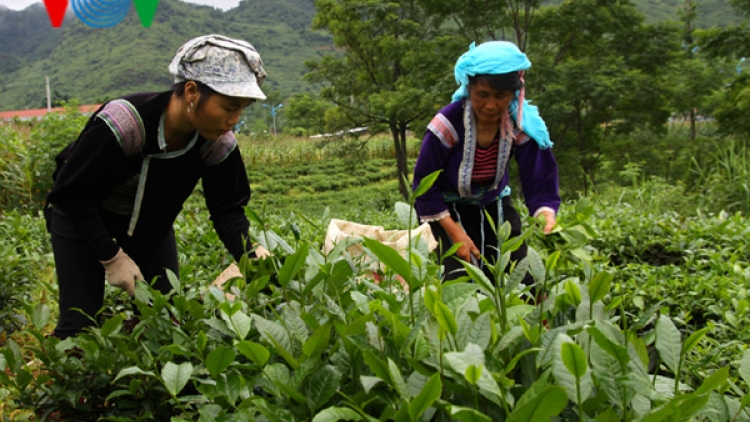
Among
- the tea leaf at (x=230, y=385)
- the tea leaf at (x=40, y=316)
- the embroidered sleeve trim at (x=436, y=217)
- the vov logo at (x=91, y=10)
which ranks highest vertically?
the vov logo at (x=91, y=10)

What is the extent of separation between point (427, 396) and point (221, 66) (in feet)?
4.58

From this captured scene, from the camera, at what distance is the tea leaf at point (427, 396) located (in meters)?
0.68

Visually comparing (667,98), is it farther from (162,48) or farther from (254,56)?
(162,48)

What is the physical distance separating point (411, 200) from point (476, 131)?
165 centimetres

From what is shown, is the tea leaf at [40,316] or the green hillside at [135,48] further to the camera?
the green hillside at [135,48]

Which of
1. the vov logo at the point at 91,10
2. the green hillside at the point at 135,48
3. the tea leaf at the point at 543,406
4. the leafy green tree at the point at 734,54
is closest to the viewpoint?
the tea leaf at the point at 543,406

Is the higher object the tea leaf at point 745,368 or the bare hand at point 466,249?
the tea leaf at point 745,368

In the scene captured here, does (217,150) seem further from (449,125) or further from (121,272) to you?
(449,125)

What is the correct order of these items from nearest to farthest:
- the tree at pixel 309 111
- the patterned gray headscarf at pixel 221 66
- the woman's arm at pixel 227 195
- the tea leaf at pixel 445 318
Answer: the tea leaf at pixel 445 318, the patterned gray headscarf at pixel 221 66, the woman's arm at pixel 227 195, the tree at pixel 309 111

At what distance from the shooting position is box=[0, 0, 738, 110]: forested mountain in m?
50.8

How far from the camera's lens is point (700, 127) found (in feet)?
95.0

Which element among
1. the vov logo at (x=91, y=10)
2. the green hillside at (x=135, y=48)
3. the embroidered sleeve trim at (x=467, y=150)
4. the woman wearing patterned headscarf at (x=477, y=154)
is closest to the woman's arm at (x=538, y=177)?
the woman wearing patterned headscarf at (x=477, y=154)

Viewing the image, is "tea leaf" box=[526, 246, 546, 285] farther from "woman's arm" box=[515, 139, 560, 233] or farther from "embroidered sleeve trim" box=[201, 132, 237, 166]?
"woman's arm" box=[515, 139, 560, 233]

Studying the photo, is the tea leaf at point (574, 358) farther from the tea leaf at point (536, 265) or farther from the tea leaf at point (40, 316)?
the tea leaf at point (40, 316)
